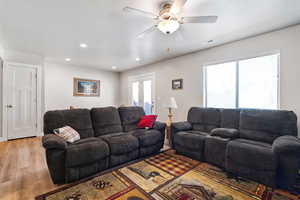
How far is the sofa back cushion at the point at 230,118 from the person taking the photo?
9.05 feet

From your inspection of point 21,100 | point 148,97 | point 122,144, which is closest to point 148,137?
point 122,144

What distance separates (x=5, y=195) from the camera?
5.60 feet

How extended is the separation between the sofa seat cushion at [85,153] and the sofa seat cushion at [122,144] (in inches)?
4.3

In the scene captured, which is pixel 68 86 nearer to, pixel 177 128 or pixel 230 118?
pixel 177 128

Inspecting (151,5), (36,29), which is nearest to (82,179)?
(151,5)

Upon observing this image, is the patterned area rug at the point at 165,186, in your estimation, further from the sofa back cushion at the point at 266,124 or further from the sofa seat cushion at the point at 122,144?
the sofa back cushion at the point at 266,124

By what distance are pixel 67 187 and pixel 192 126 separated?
8.58 feet

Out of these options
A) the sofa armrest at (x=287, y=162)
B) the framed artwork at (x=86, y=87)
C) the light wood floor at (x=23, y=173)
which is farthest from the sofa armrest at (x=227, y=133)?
the framed artwork at (x=86, y=87)

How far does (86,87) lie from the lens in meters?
5.81

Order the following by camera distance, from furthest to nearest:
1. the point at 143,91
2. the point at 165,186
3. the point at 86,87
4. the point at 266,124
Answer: the point at 86,87, the point at 143,91, the point at 266,124, the point at 165,186

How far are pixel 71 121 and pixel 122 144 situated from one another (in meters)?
1.06

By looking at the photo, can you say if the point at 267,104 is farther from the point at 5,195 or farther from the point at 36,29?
the point at 36,29

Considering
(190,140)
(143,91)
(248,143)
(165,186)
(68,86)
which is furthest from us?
(143,91)

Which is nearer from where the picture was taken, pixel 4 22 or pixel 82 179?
pixel 82 179
